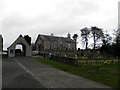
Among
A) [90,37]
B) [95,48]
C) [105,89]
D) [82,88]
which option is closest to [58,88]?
[82,88]

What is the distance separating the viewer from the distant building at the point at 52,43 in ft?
269

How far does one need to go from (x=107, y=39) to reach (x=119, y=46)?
1342 inches

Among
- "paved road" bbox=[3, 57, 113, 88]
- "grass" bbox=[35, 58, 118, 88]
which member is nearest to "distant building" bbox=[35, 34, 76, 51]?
"grass" bbox=[35, 58, 118, 88]

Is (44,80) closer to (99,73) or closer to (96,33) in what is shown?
(99,73)

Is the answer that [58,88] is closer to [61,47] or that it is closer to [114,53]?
[114,53]

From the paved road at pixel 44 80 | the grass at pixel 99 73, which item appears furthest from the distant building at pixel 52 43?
the paved road at pixel 44 80

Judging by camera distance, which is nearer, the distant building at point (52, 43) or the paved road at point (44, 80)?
the paved road at point (44, 80)

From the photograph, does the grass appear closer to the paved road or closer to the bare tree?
the paved road

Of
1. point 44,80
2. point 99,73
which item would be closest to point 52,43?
point 99,73

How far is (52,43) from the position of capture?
3371 inches

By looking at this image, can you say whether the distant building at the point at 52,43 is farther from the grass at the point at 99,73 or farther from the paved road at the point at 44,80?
the paved road at the point at 44,80

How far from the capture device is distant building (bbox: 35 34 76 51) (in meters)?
81.9

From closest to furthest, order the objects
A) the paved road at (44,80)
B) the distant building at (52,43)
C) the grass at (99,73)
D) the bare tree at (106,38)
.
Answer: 1. the paved road at (44,80)
2. the grass at (99,73)
3. the bare tree at (106,38)
4. the distant building at (52,43)

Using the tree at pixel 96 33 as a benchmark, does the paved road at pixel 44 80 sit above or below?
below
